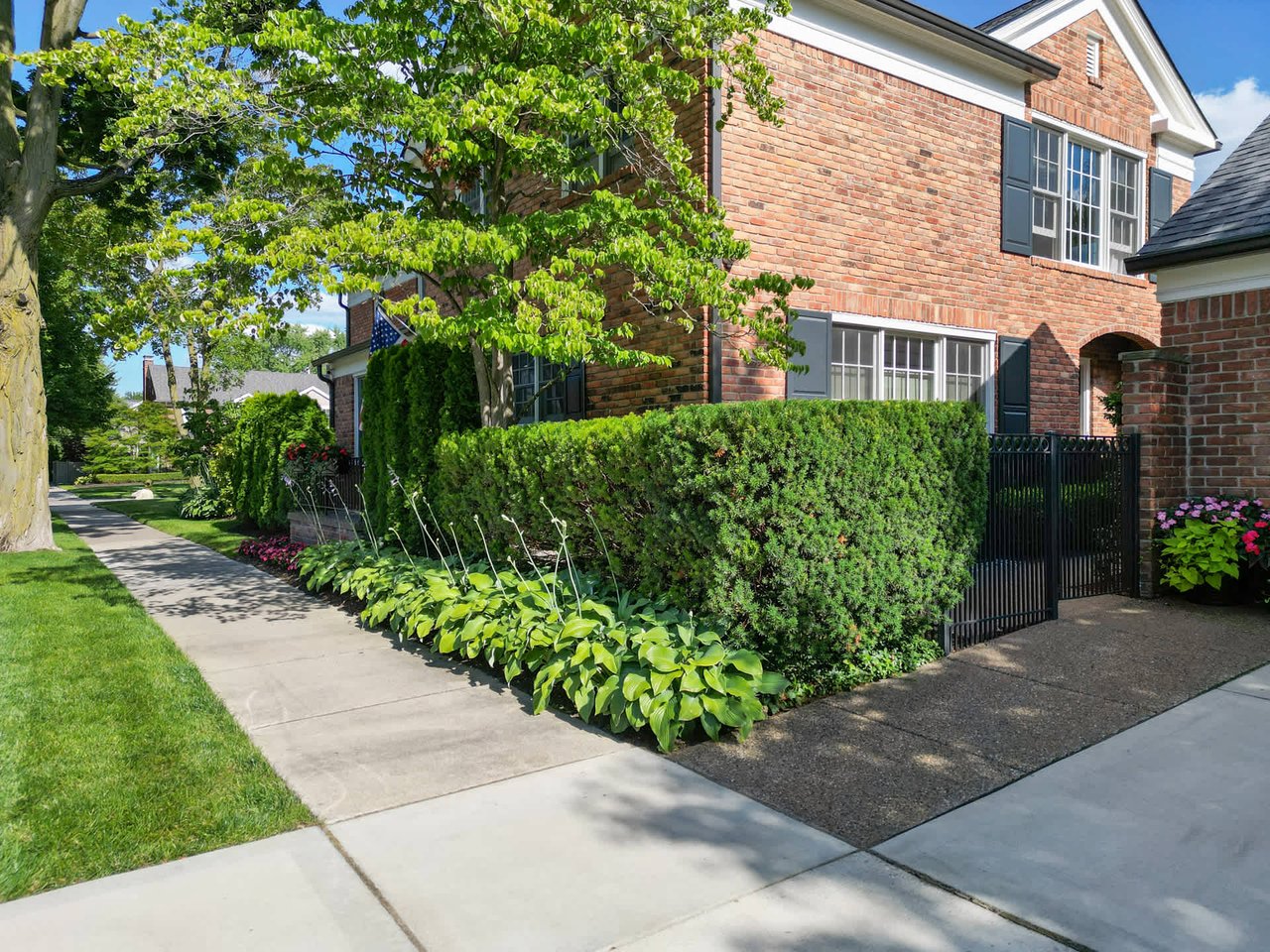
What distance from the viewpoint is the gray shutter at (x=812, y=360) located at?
8.17m

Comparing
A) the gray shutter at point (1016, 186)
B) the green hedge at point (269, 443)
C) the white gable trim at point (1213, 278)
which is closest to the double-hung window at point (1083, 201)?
the gray shutter at point (1016, 186)

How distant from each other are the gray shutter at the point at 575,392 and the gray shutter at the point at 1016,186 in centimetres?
531

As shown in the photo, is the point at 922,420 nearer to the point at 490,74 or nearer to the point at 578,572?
the point at 578,572

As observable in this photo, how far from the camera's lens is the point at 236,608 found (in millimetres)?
7988

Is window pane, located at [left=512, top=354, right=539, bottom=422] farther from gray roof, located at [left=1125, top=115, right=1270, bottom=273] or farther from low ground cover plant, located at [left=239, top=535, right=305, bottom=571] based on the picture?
gray roof, located at [left=1125, top=115, right=1270, bottom=273]

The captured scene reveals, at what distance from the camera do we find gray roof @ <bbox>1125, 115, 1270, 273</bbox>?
288 inches

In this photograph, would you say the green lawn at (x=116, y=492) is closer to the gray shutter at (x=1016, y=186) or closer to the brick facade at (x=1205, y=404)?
the gray shutter at (x=1016, y=186)

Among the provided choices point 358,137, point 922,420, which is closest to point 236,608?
point 358,137

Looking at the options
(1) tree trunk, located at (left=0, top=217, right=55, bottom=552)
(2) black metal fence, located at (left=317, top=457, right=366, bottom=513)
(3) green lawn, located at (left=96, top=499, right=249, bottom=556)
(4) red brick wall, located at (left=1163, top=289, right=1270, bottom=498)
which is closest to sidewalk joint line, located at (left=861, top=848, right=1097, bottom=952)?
(4) red brick wall, located at (left=1163, top=289, right=1270, bottom=498)

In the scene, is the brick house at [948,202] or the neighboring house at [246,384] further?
the neighboring house at [246,384]

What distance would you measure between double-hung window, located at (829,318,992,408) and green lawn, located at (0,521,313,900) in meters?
6.45

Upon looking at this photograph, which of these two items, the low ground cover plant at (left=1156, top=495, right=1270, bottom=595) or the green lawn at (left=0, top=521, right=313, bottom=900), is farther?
the low ground cover plant at (left=1156, top=495, right=1270, bottom=595)

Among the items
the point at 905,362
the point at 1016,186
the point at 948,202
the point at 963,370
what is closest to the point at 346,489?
the point at 905,362

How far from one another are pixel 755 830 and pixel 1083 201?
10951 mm
